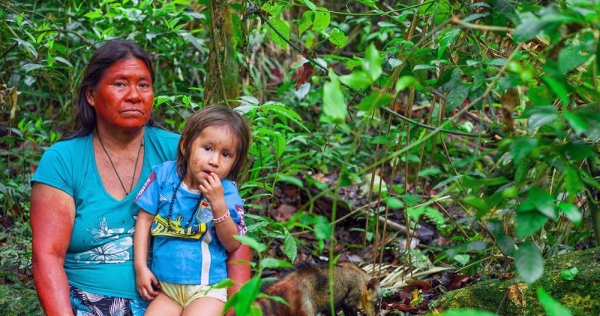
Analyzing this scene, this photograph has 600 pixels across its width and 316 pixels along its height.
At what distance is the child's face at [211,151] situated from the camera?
306cm

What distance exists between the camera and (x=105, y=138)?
11.1ft

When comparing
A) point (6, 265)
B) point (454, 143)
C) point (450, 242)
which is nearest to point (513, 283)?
point (450, 242)

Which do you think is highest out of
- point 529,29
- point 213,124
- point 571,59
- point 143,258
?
point 529,29

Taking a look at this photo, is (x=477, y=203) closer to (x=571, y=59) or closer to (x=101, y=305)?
(x=571, y=59)

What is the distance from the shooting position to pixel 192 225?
122 inches

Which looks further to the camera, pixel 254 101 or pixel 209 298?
pixel 254 101

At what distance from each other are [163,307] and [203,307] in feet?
0.59

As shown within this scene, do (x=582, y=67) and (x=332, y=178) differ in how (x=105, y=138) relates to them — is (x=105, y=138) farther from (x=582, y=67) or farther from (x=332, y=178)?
A: (x=332, y=178)

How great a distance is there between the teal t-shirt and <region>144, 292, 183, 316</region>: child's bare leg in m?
0.15

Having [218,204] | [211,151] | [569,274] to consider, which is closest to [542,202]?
[569,274]

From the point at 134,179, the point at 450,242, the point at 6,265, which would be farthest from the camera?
the point at 450,242

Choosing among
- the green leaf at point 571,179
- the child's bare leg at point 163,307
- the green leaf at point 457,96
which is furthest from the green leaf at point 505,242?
the child's bare leg at point 163,307

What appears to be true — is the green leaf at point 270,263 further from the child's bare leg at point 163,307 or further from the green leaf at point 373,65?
the child's bare leg at point 163,307

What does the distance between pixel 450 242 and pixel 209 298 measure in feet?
9.07
